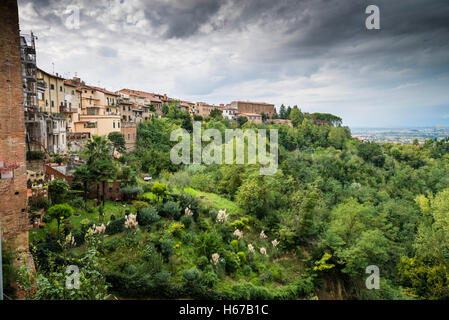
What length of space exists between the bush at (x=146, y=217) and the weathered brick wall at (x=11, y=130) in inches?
229

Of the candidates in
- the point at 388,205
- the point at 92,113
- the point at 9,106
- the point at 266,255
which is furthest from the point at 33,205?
the point at 388,205

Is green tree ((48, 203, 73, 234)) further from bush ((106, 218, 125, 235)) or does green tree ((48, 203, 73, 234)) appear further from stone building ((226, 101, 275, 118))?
stone building ((226, 101, 275, 118))

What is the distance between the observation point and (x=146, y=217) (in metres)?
13.9

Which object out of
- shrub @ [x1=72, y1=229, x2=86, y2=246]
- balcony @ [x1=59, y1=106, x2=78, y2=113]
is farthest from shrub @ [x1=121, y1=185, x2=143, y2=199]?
balcony @ [x1=59, y1=106, x2=78, y2=113]

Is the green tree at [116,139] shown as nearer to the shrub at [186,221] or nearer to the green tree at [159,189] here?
the green tree at [159,189]

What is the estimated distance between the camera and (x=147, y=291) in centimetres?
983

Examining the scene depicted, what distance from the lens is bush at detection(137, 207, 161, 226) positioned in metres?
13.8

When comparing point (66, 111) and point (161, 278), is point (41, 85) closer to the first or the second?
point (66, 111)

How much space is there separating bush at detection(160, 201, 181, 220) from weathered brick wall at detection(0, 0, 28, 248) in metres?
7.40

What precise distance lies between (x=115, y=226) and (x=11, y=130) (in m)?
6.39

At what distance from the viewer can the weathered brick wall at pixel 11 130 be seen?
780 centimetres

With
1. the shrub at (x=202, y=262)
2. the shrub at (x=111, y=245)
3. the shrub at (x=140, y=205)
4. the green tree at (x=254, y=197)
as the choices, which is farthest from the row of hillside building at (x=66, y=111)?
the green tree at (x=254, y=197)
